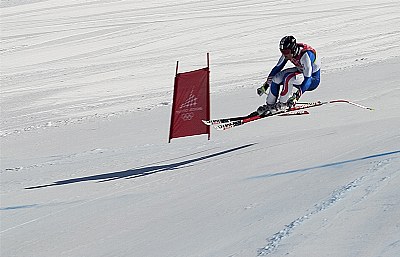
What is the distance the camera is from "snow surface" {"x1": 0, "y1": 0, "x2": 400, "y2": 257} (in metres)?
5.20

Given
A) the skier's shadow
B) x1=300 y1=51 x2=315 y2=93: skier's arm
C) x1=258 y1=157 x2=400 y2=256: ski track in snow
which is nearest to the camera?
x1=258 y1=157 x2=400 y2=256: ski track in snow

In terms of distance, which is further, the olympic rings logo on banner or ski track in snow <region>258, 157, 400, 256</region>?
the olympic rings logo on banner

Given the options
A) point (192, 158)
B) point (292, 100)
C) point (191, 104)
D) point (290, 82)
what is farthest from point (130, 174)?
point (290, 82)

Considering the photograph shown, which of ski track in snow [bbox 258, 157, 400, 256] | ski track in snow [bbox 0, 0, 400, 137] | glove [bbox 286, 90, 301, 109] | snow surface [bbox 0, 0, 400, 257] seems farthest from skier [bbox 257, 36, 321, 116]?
ski track in snow [bbox 0, 0, 400, 137]

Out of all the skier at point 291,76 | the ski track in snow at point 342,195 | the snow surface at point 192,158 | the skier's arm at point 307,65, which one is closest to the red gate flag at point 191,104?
the snow surface at point 192,158

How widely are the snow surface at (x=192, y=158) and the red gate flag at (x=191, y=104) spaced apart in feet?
1.00

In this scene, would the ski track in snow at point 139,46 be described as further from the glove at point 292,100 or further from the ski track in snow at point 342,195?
the ski track in snow at point 342,195

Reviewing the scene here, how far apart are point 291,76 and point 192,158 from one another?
1640mm

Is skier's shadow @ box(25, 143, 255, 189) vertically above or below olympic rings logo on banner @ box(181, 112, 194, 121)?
below

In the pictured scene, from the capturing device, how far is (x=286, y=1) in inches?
1072

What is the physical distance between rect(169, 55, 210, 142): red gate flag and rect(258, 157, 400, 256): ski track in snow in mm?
2050

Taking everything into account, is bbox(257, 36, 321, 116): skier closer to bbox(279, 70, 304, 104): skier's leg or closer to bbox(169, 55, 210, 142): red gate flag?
bbox(279, 70, 304, 104): skier's leg

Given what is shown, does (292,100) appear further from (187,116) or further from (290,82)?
(187,116)

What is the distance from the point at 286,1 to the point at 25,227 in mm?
22245
